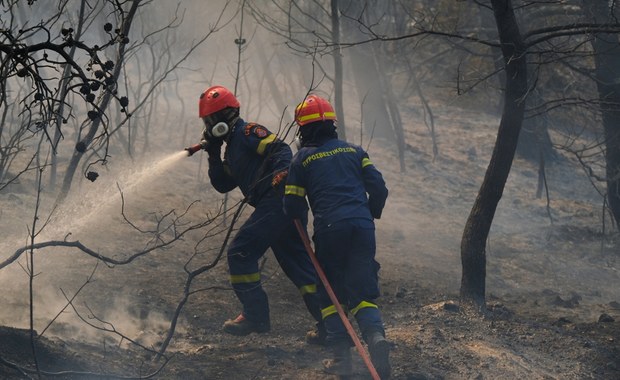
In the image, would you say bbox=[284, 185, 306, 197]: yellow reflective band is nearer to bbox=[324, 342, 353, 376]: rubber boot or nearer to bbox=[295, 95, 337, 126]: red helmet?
bbox=[295, 95, 337, 126]: red helmet

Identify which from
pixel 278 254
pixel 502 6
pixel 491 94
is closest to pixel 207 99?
pixel 278 254

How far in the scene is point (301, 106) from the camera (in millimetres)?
5535

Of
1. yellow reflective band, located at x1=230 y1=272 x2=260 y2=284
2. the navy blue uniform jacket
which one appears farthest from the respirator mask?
yellow reflective band, located at x1=230 y1=272 x2=260 y2=284

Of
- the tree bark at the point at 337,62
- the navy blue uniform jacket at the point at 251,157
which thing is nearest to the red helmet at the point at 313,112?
the navy blue uniform jacket at the point at 251,157

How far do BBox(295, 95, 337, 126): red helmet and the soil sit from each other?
0.95 m

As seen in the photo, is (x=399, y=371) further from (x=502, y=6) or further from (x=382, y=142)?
(x=382, y=142)

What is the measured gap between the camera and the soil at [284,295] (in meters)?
5.39

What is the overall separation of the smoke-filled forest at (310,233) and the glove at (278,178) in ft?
2.44

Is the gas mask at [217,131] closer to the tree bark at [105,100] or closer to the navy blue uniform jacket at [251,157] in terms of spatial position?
the navy blue uniform jacket at [251,157]

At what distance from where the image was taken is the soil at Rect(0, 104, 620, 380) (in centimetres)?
539

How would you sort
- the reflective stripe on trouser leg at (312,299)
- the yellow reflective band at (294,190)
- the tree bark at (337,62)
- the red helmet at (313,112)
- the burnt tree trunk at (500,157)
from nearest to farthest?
the yellow reflective band at (294,190) → the red helmet at (313,112) → the reflective stripe on trouser leg at (312,299) → the burnt tree trunk at (500,157) → the tree bark at (337,62)

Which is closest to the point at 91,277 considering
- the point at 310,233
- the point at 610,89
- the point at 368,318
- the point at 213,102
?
the point at 213,102

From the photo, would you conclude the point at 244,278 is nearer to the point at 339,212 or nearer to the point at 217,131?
the point at 339,212

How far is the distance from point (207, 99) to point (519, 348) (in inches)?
123
